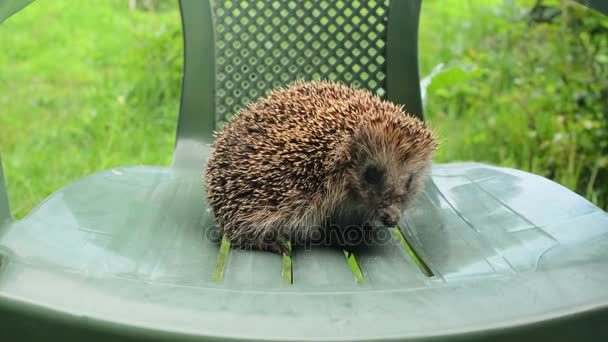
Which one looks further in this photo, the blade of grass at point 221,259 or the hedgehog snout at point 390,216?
the hedgehog snout at point 390,216

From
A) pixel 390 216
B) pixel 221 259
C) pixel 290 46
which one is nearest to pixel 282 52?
pixel 290 46

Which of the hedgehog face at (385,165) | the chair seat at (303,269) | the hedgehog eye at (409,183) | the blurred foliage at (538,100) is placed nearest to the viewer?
the chair seat at (303,269)

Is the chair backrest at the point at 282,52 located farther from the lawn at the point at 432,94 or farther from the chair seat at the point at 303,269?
the lawn at the point at 432,94

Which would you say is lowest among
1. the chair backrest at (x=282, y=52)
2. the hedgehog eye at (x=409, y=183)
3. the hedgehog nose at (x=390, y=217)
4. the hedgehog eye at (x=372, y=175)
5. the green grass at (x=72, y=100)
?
the green grass at (x=72, y=100)

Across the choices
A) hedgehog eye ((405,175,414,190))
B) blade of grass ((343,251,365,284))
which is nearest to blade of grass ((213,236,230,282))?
blade of grass ((343,251,365,284))

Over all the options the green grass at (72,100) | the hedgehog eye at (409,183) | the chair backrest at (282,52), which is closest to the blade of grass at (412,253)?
the hedgehog eye at (409,183)

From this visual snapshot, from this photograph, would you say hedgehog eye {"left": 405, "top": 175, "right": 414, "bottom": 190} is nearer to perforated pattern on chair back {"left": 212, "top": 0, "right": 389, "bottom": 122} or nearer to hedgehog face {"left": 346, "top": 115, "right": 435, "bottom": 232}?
hedgehog face {"left": 346, "top": 115, "right": 435, "bottom": 232}

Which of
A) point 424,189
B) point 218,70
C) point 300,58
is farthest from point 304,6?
point 424,189
